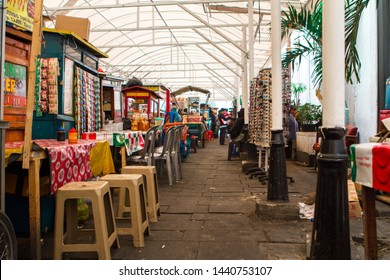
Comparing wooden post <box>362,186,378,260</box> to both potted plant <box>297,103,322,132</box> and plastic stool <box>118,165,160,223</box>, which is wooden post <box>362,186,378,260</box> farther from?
potted plant <box>297,103,322,132</box>

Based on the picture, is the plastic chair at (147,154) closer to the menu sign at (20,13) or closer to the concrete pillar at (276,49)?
the concrete pillar at (276,49)

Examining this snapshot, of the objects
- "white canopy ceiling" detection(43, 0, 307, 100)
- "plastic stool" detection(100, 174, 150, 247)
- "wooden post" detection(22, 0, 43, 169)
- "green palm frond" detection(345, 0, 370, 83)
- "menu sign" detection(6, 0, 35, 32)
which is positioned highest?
"white canopy ceiling" detection(43, 0, 307, 100)

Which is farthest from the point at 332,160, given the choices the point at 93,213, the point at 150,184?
the point at 150,184

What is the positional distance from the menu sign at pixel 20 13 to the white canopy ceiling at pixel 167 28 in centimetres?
568

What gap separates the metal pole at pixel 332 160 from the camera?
2297 mm

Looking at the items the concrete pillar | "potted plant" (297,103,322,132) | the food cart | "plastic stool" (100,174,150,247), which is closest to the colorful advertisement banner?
"plastic stool" (100,174,150,247)

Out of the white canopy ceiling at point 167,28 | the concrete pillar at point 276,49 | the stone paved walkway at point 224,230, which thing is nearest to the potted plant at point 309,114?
the white canopy ceiling at point 167,28

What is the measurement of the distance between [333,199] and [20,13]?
311 centimetres

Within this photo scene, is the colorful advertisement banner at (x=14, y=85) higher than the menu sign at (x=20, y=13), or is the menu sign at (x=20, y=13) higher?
the menu sign at (x=20, y=13)

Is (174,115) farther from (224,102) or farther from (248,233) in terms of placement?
(224,102)

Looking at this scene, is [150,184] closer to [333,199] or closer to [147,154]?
[147,154]

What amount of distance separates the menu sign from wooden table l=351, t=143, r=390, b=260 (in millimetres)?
3013

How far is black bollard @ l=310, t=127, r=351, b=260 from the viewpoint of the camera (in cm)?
229

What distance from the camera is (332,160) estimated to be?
2.29 meters
